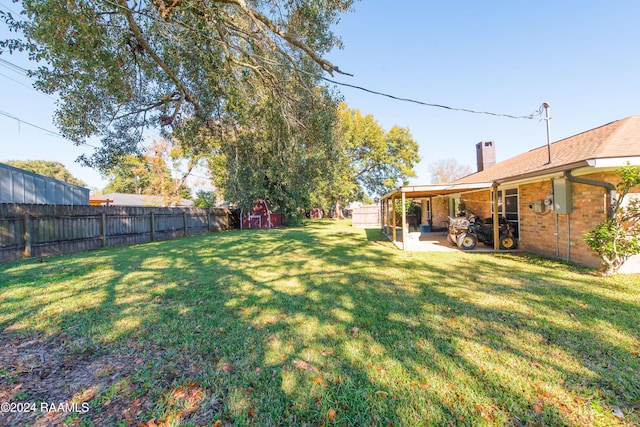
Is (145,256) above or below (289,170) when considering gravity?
below

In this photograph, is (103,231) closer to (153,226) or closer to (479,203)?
(153,226)

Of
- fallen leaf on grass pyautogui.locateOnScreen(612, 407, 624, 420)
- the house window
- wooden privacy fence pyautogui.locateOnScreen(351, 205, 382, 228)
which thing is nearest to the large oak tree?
fallen leaf on grass pyautogui.locateOnScreen(612, 407, 624, 420)

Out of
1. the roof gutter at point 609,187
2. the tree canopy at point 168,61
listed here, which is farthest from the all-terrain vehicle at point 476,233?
the tree canopy at point 168,61

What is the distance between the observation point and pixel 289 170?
980 cm

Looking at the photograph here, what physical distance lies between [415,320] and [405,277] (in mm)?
2175

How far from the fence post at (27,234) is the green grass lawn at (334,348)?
3.72m

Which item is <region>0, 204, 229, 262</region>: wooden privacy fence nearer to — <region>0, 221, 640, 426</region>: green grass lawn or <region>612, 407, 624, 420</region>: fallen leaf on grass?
<region>0, 221, 640, 426</region>: green grass lawn

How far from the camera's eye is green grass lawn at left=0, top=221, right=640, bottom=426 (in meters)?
1.91

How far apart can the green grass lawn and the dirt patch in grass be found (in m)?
0.01

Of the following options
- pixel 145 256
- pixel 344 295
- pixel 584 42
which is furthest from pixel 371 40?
pixel 145 256

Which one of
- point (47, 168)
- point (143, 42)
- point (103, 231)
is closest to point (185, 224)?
point (103, 231)

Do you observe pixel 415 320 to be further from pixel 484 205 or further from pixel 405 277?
pixel 484 205

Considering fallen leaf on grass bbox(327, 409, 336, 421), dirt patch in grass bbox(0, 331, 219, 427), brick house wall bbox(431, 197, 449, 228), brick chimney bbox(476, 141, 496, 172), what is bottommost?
fallen leaf on grass bbox(327, 409, 336, 421)

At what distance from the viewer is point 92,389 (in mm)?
2127
